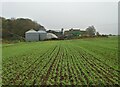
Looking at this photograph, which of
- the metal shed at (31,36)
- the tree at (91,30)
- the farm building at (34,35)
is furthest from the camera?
the tree at (91,30)

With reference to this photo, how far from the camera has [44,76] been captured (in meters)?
9.07

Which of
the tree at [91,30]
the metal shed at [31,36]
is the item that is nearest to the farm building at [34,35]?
the metal shed at [31,36]

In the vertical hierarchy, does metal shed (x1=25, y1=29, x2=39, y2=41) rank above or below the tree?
below

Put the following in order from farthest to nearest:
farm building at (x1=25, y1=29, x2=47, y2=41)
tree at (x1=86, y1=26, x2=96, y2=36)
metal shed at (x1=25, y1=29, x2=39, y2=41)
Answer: tree at (x1=86, y1=26, x2=96, y2=36) → farm building at (x1=25, y1=29, x2=47, y2=41) → metal shed at (x1=25, y1=29, x2=39, y2=41)

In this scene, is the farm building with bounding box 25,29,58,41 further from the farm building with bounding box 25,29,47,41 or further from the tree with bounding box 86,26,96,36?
the tree with bounding box 86,26,96,36

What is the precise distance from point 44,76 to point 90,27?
126416 mm

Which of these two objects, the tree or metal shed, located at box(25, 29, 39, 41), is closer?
metal shed, located at box(25, 29, 39, 41)

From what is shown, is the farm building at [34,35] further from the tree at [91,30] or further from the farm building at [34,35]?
the tree at [91,30]

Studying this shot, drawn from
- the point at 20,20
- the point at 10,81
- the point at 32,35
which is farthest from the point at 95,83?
Answer: the point at 20,20

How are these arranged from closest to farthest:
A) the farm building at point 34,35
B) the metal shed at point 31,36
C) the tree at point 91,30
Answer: the metal shed at point 31,36 < the farm building at point 34,35 < the tree at point 91,30

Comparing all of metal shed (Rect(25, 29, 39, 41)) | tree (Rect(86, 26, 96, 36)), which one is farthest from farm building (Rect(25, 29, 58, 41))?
tree (Rect(86, 26, 96, 36))

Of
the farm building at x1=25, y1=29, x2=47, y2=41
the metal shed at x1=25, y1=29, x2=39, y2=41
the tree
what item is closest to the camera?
the metal shed at x1=25, y1=29, x2=39, y2=41

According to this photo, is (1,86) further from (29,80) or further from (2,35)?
(2,35)

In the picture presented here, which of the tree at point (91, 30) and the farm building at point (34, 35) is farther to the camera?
the tree at point (91, 30)
